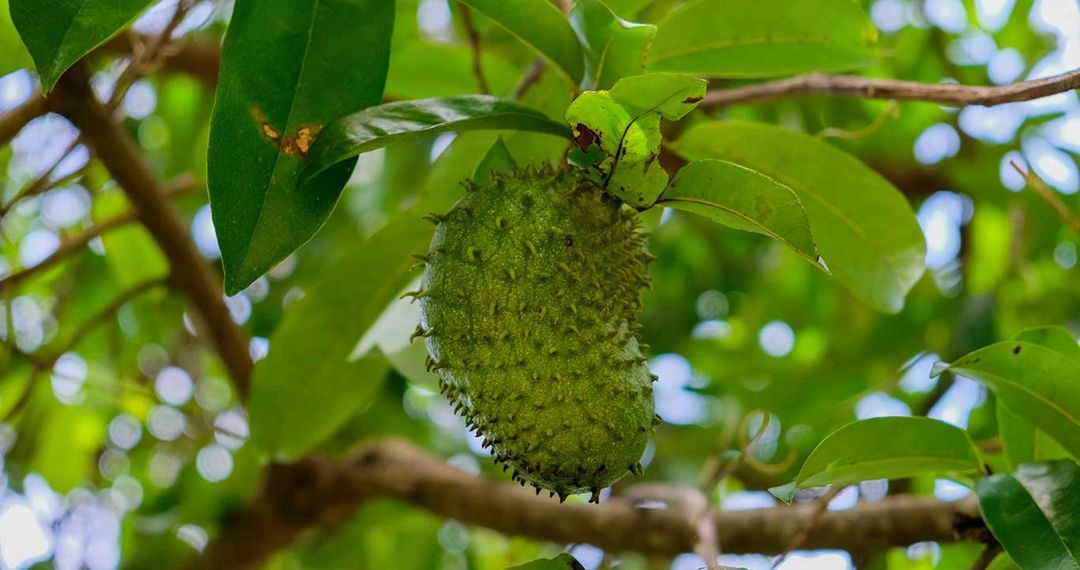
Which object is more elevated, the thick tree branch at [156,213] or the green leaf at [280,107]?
the thick tree branch at [156,213]

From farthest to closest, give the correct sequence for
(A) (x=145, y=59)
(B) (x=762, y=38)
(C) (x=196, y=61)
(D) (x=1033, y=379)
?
(C) (x=196, y=61), (A) (x=145, y=59), (B) (x=762, y=38), (D) (x=1033, y=379)

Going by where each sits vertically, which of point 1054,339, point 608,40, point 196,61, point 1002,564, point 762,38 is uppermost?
point 196,61

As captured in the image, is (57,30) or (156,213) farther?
(156,213)

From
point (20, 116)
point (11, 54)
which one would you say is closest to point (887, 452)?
point (11, 54)

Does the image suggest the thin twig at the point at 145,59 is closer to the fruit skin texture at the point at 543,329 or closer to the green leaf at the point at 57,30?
the green leaf at the point at 57,30

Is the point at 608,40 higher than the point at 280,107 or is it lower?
higher

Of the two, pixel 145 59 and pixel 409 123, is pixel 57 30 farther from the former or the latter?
pixel 145 59

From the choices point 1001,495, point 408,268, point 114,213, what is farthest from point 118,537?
point 1001,495

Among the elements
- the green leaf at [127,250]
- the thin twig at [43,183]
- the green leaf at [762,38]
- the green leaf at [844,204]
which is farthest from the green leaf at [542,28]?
the green leaf at [127,250]
